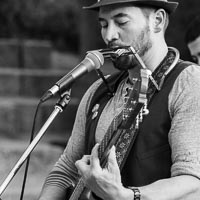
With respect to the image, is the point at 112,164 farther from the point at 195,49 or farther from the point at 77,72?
the point at 195,49

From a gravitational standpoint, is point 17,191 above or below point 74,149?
below

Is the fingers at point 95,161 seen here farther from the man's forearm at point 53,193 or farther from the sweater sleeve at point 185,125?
the man's forearm at point 53,193

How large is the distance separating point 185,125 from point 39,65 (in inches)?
298

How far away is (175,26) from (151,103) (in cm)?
417

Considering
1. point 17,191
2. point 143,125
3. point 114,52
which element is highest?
point 114,52

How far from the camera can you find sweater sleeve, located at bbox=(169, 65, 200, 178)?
7.98 feet

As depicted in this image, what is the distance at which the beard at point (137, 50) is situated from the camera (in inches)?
101

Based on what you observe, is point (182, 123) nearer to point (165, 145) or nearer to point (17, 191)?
point (165, 145)

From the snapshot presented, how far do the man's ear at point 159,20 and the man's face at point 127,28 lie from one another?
0.17 ft

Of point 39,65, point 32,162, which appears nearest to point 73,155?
point 32,162

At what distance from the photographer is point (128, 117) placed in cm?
246

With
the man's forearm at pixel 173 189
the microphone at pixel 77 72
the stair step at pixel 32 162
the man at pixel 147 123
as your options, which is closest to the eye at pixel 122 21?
the man at pixel 147 123

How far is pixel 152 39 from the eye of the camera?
2734 mm

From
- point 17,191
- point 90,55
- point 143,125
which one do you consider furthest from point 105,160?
point 17,191
